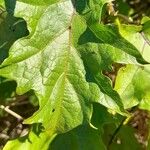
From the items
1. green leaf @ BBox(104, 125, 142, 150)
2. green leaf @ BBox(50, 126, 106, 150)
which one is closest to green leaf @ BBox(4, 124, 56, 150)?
green leaf @ BBox(50, 126, 106, 150)

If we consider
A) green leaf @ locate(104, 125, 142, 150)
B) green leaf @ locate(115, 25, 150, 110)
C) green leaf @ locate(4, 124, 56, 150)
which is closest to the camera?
green leaf @ locate(115, 25, 150, 110)

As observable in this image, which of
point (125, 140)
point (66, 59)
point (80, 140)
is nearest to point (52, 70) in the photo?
point (66, 59)

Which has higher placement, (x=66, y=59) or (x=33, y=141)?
(x=66, y=59)

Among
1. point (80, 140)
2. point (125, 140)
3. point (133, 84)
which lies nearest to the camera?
point (133, 84)

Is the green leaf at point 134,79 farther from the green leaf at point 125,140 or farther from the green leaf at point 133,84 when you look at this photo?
the green leaf at point 125,140

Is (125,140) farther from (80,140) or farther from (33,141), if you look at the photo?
(33,141)

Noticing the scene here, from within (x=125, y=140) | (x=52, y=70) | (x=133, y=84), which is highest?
(x=52, y=70)

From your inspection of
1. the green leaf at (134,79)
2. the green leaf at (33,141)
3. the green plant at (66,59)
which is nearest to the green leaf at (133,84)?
the green leaf at (134,79)

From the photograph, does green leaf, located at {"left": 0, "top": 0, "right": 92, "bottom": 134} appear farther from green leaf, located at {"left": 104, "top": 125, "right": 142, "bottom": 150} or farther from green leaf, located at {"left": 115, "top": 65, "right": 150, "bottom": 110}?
green leaf, located at {"left": 104, "top": 125, "right": 142, "bottom": 150}

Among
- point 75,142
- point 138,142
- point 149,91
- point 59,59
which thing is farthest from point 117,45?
point 138,142

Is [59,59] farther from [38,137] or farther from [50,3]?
[38,137]

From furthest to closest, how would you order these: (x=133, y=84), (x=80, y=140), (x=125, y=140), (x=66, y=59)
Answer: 1. (x=125, y=140)
2. (x=80, y=140)
3. (x=133, y=84)
4. (x=66, y=59)

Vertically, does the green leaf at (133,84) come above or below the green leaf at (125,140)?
above
